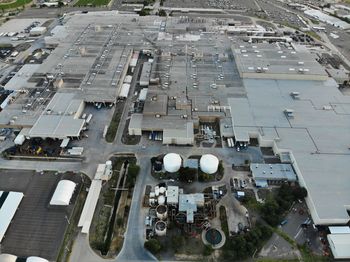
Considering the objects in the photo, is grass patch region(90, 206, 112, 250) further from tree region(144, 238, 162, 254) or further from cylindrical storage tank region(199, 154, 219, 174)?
cylindrical storage tank region(199, 154, 219, 174)

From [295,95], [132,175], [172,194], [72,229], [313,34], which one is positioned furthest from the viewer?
[313,34]

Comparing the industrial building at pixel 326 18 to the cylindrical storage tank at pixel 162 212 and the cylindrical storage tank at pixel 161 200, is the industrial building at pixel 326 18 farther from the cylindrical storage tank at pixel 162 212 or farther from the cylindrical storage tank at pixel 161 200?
the cylindrical storage tank at pixel 162 212

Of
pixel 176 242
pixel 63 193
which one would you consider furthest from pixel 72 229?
pixel 176 242

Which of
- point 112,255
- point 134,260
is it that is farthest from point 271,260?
point 112,255

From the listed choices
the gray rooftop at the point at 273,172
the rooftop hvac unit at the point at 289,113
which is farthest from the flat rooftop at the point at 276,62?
the gray rooftop at the point at 273,172

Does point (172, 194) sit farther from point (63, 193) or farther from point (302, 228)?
point (302, 228)
